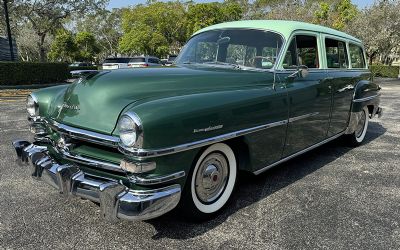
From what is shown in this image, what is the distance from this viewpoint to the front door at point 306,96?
4.07 metres

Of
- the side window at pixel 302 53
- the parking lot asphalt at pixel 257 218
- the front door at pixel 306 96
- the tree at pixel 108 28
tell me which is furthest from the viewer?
the tree at pixel 108 28

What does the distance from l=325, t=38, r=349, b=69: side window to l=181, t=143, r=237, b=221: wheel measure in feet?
→ 7.92

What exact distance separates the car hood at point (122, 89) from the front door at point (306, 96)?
0.50 meters

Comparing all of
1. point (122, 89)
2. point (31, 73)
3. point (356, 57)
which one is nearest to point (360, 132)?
point (356, 57)

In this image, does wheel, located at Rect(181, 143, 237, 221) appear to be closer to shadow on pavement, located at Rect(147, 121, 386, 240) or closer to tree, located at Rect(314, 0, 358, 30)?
shadow on pavement, located at Rect(147, 121, 386, 240)

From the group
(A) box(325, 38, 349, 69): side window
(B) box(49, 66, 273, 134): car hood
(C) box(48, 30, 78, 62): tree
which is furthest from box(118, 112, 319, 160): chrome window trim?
(C) box(48, 30, 78, 62): tree

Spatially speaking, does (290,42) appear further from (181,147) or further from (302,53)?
(181,147)

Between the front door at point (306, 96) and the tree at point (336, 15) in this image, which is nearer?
the front door at point (306, 96)

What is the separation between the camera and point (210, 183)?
10.8ft

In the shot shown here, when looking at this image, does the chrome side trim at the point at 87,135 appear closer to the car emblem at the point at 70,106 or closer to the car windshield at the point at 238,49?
the car emblem at the point at 70,106

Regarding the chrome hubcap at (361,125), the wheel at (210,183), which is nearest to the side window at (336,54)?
the chrome hubcap at (361,125)

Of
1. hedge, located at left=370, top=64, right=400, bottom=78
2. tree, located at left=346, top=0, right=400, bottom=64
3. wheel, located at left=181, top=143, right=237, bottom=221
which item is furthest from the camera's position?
hedge, located at left=370, top=64, right=400, bottom=78

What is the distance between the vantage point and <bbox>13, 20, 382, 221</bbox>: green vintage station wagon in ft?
8.82

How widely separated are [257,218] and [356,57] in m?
3.87
